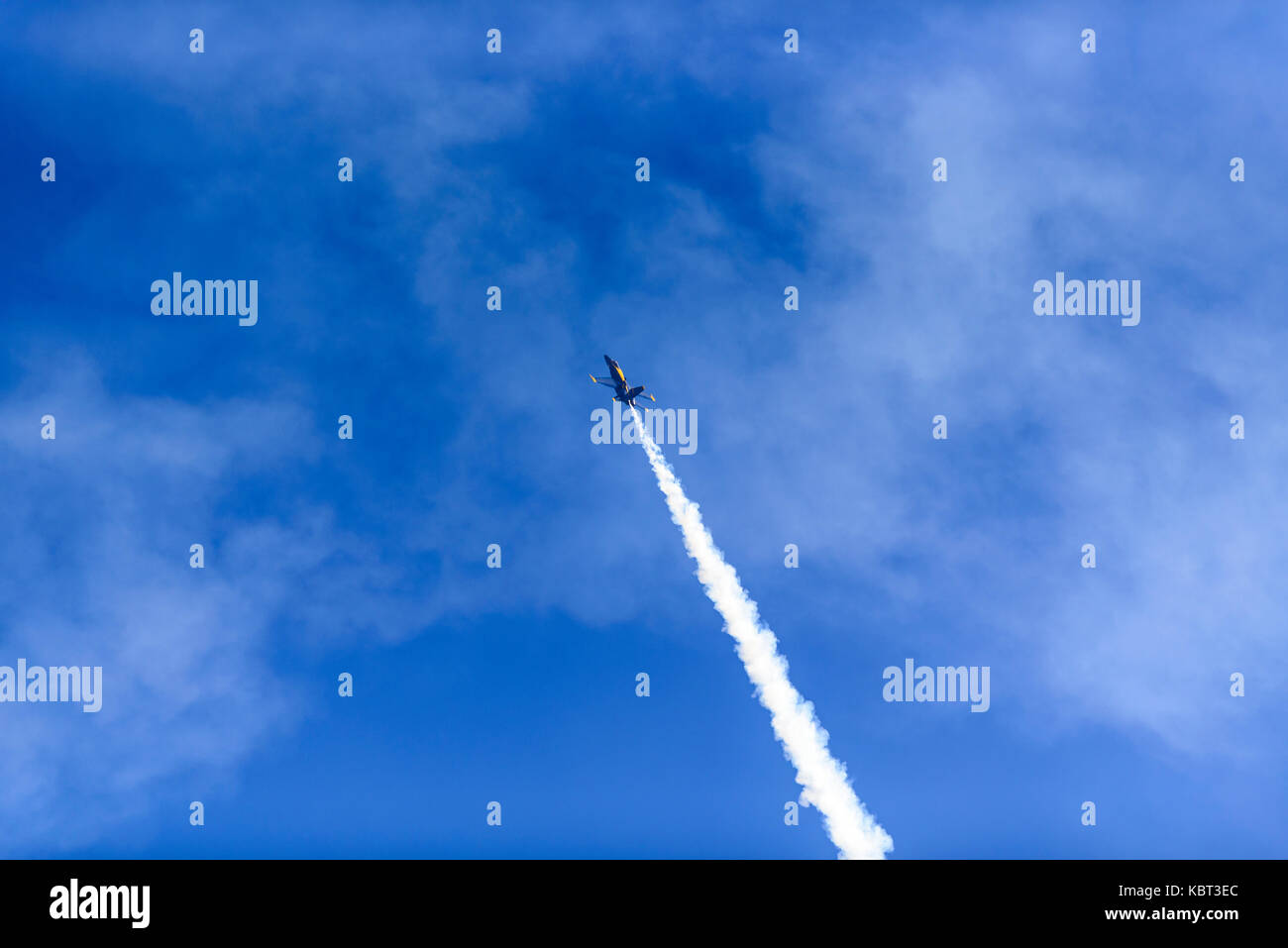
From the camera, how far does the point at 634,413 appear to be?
134 m

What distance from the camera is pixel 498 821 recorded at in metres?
110
